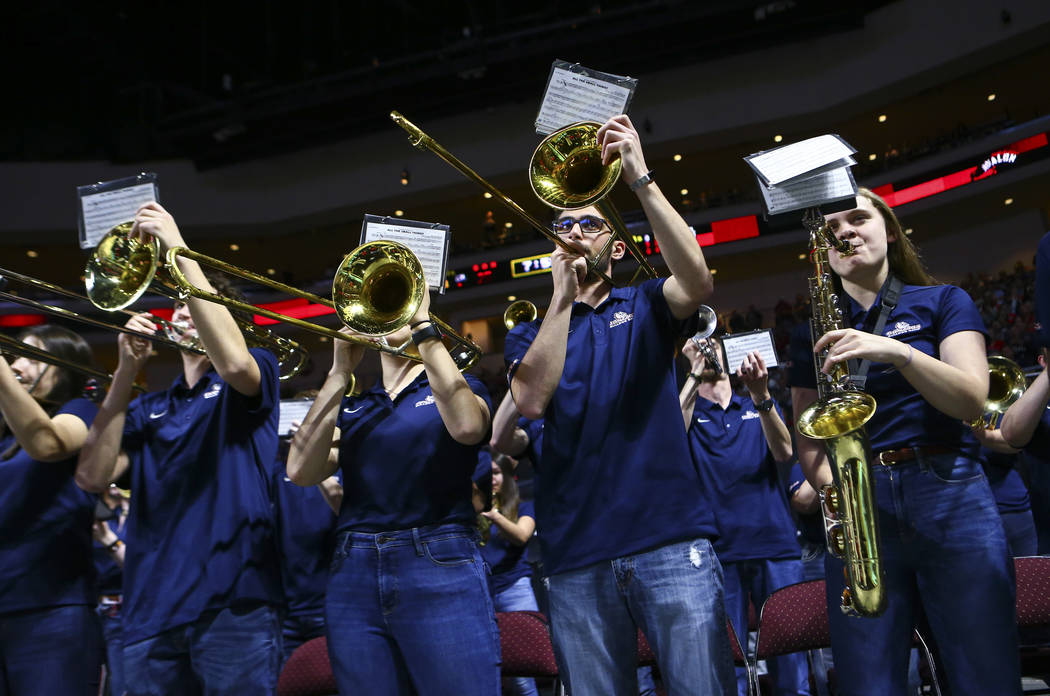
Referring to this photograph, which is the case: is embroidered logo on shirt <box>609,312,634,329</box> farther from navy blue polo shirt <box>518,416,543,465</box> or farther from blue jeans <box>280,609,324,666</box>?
blue jeans <box>280,609,324,666</box>

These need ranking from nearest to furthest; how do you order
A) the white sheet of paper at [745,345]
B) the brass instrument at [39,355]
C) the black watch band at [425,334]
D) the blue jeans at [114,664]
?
1. the black watch band at [425,334]
2. the brass instrument at [39,355]
3. the white sheet of paper at [745,345]
4. the blue jeans at [114,664]

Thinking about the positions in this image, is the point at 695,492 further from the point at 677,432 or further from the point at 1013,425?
the point at 1013,425

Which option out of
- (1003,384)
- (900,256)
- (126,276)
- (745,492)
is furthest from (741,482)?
(126,276)

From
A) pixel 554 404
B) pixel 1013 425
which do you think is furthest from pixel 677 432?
pixel 1013 425

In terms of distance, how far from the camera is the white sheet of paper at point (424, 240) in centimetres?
319

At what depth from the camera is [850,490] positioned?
2.30m

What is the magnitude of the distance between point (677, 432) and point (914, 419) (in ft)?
2.10

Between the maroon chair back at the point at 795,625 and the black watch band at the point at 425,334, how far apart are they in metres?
1.77

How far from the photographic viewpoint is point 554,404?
2.62 m

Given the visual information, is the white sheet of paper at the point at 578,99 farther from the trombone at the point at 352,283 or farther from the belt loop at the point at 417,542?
the belt loop at the point at 417,542

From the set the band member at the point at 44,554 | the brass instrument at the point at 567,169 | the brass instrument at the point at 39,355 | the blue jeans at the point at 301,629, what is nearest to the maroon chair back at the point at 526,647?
the blue jeans at the point at 301,629

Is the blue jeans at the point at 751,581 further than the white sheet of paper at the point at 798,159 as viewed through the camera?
Yes

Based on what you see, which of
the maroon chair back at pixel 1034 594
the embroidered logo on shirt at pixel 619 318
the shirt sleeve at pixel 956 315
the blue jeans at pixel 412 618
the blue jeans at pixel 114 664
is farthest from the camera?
the blue jeans at pixel 114 664

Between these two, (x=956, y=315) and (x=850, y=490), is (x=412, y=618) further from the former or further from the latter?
(x=956, y=315)
